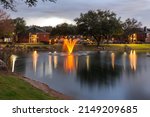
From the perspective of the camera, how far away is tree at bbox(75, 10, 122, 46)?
113 m

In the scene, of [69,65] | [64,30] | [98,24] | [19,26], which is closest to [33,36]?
[19,26]

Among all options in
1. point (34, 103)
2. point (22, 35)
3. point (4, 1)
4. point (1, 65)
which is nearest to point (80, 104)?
point (34, 103)

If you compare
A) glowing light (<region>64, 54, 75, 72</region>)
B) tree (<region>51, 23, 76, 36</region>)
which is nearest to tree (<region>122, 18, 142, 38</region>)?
tree (<region>51, 23, 76, 36</region>)

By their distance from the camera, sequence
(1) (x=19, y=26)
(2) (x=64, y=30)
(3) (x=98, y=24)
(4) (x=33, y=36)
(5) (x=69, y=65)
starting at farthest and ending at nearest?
1. (2) (x=64, y=30)
2. (4) (x=33, y=36)
3. (1) (x=19, y=26)
4. (3) (x=98, y=24)
5. (5) (x=69, y=65)

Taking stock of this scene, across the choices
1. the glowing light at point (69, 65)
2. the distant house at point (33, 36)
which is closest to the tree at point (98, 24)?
the distant house at point (33, 36)

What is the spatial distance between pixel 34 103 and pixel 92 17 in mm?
106654

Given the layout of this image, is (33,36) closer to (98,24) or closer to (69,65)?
(98,24)

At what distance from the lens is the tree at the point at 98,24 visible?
371ft

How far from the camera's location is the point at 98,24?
372ft

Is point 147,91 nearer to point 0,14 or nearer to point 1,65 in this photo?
point 1,65

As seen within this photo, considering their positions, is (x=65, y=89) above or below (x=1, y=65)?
below

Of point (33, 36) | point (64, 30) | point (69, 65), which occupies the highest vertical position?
point (64, 30)

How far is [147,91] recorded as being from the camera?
98.8ft

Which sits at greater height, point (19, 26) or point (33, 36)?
point (19, 26)
